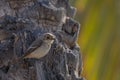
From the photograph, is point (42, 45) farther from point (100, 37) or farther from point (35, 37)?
point (100, 37)

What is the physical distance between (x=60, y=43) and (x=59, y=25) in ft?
0.30

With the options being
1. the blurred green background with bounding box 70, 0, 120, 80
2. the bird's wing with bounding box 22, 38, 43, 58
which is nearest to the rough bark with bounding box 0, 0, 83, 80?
the bird's wing with bounding box 22, 38, 43, 58

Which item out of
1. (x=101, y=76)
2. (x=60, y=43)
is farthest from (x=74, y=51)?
(x=101, y=76)

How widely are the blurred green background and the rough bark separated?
733 mm

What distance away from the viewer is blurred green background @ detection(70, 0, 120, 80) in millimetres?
3773

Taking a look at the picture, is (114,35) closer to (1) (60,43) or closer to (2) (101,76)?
(2) (101,76)

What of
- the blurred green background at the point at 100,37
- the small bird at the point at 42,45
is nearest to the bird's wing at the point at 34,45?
the small bird at the point at 42,45

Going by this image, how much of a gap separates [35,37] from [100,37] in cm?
120

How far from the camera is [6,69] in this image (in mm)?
2736

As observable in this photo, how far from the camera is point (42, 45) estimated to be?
279 cm

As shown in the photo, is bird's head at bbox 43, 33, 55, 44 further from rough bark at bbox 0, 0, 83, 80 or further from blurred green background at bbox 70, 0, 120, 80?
blurred green background at bbox 70, 0, 120, 80

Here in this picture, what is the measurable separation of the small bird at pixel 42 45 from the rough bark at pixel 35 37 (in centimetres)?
2

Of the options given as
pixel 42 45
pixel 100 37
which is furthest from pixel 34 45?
pixel 100 37

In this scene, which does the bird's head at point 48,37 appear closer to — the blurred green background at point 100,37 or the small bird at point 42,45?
the small bird at point 42,45
